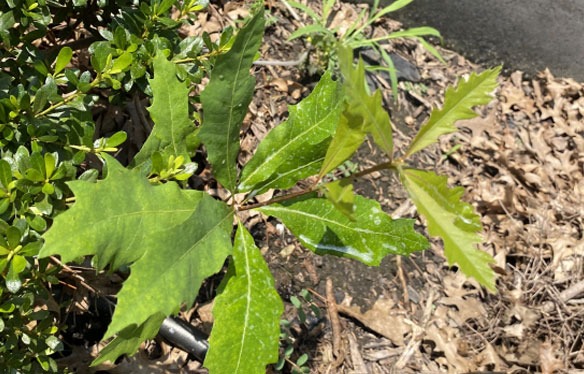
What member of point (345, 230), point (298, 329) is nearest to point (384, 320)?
point (298, 329)

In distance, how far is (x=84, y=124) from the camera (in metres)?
1.61

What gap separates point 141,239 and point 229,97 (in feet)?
1.42

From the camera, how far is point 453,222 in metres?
1.08

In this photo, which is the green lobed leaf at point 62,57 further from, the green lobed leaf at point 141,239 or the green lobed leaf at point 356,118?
the green lobed leaf at point 356,118

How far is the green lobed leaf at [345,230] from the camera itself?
5.29ft

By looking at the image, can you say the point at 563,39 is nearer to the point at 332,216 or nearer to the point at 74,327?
the point at 332,216

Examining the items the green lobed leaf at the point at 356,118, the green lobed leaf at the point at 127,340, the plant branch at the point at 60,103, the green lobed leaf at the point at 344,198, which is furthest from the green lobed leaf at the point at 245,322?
the plant branch at the point at 60,103

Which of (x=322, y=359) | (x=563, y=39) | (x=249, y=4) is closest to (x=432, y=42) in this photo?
(x=563, y=39)

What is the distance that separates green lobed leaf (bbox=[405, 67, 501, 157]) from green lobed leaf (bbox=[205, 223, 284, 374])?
0.59 m

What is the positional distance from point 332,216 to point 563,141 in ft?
10.9

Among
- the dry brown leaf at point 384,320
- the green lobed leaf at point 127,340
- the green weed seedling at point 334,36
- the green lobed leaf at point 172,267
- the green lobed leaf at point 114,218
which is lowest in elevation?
the dry brown leaf at point 384,320

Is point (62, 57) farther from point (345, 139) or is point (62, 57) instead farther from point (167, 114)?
point (345, 139)

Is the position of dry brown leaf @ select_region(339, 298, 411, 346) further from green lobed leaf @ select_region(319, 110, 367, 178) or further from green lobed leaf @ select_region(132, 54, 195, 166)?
green lobed leaf @ select_region(319, 110, 367, 178)

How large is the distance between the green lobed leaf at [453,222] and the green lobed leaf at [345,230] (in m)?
0.48
